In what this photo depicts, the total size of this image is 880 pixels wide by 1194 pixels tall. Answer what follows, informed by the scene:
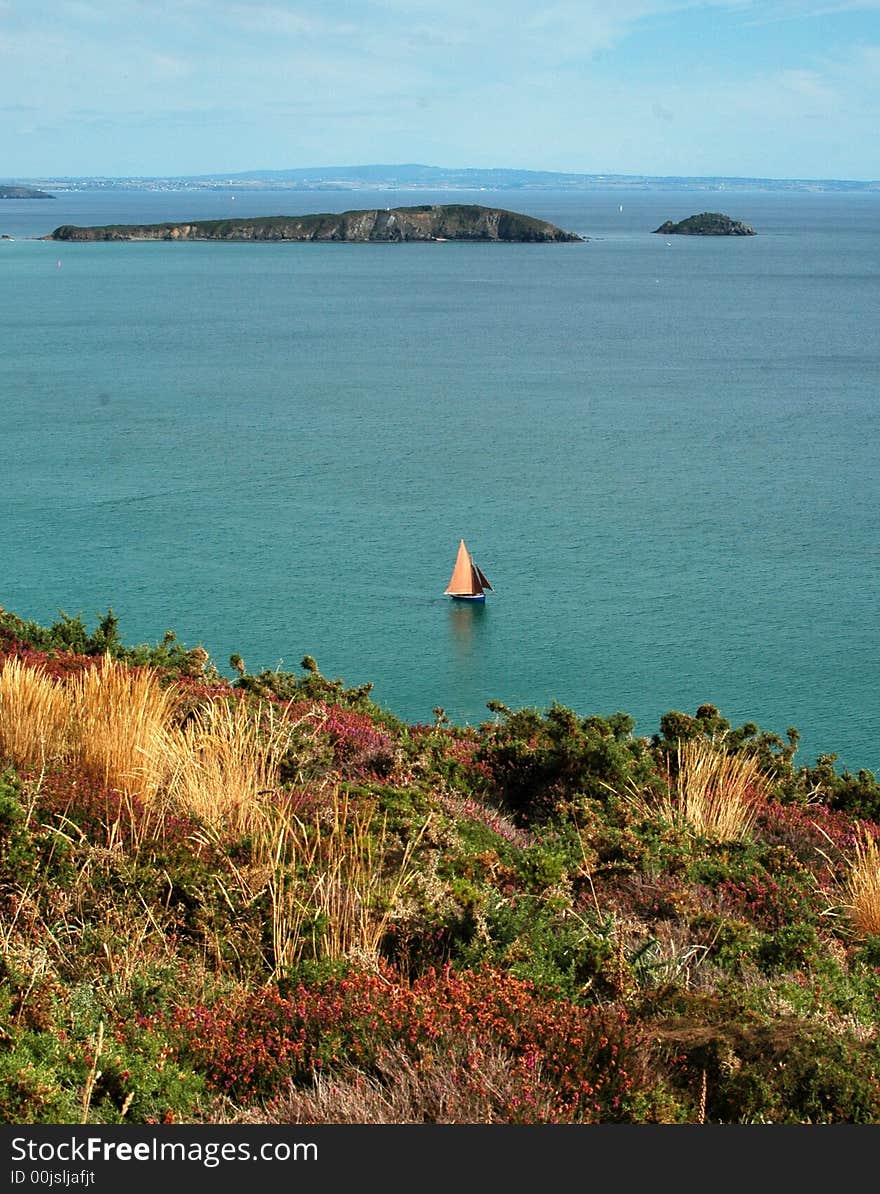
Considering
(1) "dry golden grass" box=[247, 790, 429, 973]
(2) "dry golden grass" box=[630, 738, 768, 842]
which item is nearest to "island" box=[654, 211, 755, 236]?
(2) "dry golden grass" box=[630, 738, 768, 842]

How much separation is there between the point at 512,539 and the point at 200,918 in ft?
90.5

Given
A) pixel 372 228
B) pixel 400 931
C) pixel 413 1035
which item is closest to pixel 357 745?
pixel 400 931

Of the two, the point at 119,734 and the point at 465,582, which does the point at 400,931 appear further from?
the point at 465,582

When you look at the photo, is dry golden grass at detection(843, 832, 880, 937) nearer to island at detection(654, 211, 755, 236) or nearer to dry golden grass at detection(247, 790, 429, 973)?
dry golden grass at detection(247, 790, 429, 973)

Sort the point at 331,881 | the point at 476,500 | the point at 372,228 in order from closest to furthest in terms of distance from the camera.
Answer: the point at 331,881
the point at 476,500
the point at 372,228

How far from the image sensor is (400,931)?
5695 mm

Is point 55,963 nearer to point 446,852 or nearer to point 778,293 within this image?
point 446,852

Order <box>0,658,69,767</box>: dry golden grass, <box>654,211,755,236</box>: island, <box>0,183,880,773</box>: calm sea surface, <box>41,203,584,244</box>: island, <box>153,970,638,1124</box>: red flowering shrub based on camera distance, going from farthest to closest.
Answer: <box>654,211,755,236</box>: island < <box>41,203,584,244</box>: island < <box>0,183,880,773</box>: calm sea surface < <box>0,658,69,767</box>: dry golden grass < <box>153,970,638,1124</box>: red flowering shrub

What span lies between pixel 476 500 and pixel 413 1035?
3211 cm

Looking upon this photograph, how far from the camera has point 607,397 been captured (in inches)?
2061

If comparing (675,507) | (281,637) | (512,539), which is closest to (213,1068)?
(281,637)

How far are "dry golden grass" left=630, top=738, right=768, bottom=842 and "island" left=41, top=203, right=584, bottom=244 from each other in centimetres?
15181

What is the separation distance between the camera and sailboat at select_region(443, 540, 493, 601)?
28.2m

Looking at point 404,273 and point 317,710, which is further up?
point 404,273
